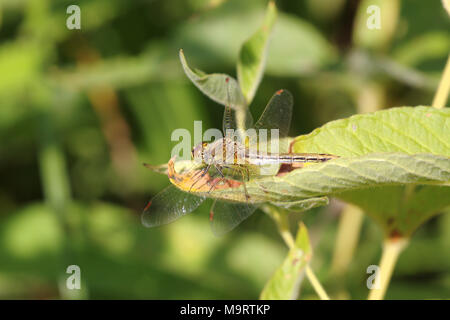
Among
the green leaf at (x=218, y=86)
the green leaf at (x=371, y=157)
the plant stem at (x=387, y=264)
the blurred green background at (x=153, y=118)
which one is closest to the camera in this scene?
the green leaf at (x=371, y=157)

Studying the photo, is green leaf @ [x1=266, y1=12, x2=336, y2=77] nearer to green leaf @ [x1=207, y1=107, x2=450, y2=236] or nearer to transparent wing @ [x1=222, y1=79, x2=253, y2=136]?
transparent wing @ [x1=222, y1=79, x2=253, y2=136]

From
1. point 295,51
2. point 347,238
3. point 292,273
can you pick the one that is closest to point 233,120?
point 292,273

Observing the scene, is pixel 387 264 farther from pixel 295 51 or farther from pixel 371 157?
pixel 295 51

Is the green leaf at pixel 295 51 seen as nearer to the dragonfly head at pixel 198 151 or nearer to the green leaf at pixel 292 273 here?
the dragonfly head at pixel 198 151

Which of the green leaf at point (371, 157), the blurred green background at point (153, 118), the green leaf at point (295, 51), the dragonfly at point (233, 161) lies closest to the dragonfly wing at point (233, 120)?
the dragonfly at point (233, 161)

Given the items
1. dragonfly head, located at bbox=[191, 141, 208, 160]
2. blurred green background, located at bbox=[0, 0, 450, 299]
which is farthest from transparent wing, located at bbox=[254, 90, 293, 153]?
blurred green background, located at bbox=[0, 0, 450, 299]

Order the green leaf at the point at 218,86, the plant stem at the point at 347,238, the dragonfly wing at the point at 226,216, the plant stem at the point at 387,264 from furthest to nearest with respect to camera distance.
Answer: the plant stem at the point at 347,238 < the dragonfly wing at the point at 226,216 < the plant stem at the point at 387,264 < the green leaf at the point at 218,86

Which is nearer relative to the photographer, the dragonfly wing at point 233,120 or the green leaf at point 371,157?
the green leaf at point 371,157
